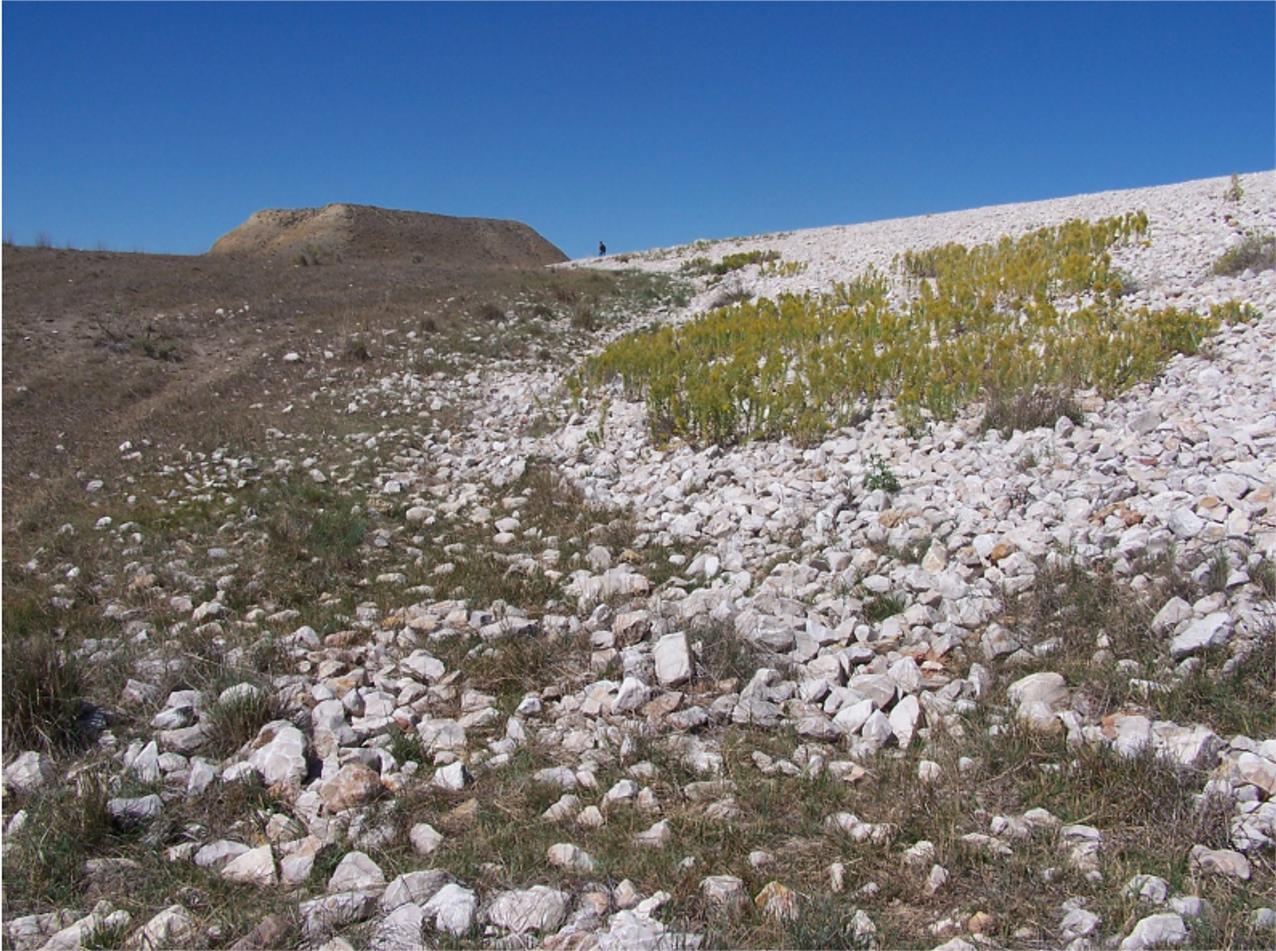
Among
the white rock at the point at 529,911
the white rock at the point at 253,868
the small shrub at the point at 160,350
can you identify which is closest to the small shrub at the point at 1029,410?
the white rock at the point at 529,911

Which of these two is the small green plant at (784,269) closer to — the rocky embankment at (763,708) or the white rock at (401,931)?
the rocky embankment at (763,708)

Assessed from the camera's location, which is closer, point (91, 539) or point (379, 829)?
point (379, 829)

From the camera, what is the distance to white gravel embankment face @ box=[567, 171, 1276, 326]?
37.2ft

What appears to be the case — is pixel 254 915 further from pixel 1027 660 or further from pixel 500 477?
pixel 500 477

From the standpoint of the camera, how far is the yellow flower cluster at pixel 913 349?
871cm

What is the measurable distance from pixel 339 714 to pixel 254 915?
147 centimetres

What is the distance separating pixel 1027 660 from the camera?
4.50 metres

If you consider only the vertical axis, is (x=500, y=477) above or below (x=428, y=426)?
below

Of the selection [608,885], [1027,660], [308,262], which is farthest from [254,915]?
[308,262]

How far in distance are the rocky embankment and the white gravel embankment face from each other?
11.9 feet

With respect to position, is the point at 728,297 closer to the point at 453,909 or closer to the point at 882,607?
the point at 882,607

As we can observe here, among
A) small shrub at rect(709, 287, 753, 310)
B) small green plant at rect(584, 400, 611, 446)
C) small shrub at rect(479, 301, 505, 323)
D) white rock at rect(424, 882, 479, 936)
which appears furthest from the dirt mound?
white rock at rect(424, 882, 479, 936)

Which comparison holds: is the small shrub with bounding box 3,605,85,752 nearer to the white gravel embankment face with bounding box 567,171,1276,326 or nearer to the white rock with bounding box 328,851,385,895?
the white rock with bounding box 328,851,385,895

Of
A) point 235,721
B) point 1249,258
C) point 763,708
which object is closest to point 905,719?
point 763,708
